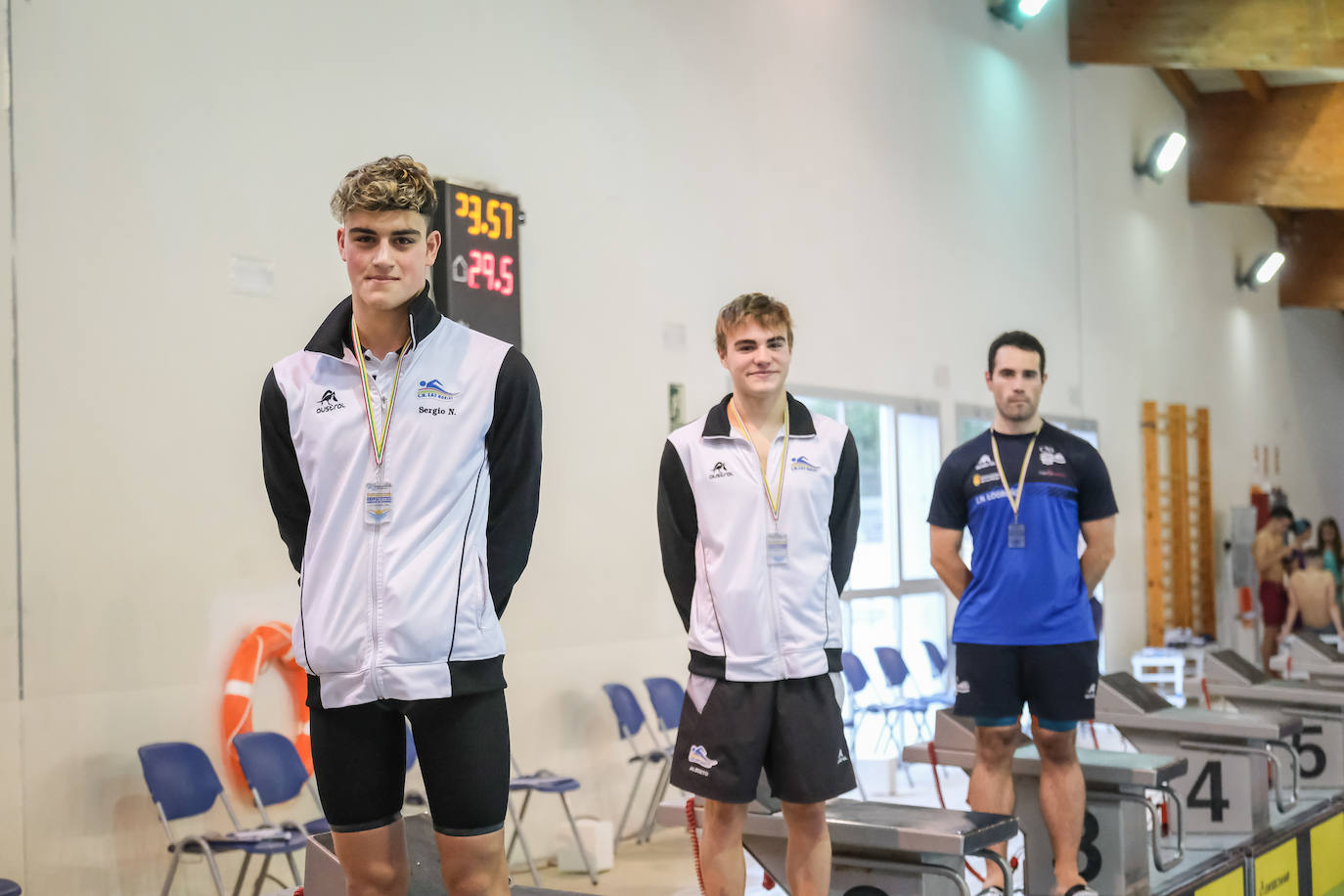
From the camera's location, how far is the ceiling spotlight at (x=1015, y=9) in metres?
9.74

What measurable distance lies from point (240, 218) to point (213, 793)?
2.11 metres

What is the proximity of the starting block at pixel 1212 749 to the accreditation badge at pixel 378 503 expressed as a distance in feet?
12.8

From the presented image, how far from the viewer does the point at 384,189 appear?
6.23ft

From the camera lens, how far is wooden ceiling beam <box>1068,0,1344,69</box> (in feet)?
29.1

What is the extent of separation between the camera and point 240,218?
4.76m

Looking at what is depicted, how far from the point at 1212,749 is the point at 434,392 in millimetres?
4168

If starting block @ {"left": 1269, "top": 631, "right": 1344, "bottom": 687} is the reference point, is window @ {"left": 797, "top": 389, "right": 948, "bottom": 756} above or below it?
above

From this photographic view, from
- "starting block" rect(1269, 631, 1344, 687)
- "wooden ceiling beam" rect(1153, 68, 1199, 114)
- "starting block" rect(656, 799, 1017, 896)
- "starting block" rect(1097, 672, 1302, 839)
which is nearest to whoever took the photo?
"starting block" rect(656, 799, 1017, 896)

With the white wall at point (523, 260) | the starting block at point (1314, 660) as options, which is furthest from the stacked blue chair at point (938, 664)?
the starting block at point (1314, 660)

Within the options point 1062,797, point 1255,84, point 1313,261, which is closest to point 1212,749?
point 1062,797

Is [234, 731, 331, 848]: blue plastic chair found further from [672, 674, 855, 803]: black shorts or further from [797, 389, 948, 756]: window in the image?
[797, 389, 948, 756]: window

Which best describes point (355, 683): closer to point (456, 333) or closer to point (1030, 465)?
point (456, 333)

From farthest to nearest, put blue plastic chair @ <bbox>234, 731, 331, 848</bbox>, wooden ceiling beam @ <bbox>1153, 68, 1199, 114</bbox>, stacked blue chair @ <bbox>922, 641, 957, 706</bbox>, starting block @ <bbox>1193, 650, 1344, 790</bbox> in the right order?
wooden ceiling beam @ <bbox>1153, 68, 1199, 114</bbox>
stacked blue chair @ <bbox>922, 641, 957, 706</bbox>
starting block @ <bbox>1193, 650, 1344, 790</bbox>
blue plastic chair @ <bbox>234, 731, 331, 848</bbox>

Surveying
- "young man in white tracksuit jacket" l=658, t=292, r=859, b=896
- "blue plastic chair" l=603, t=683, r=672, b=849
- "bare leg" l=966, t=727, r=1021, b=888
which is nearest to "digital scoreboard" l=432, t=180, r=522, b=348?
"blue plastic chair" l=603, t=683, r=672, b=849
